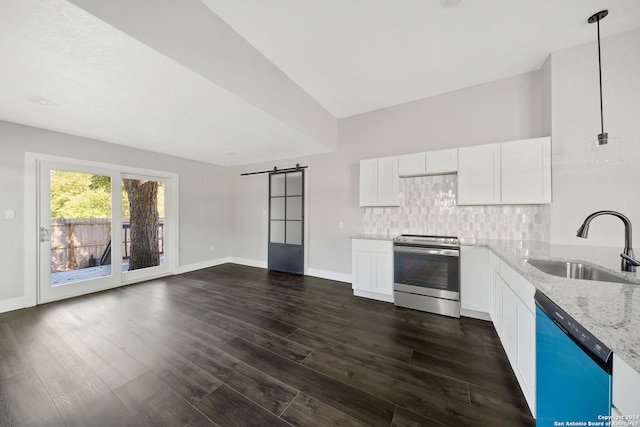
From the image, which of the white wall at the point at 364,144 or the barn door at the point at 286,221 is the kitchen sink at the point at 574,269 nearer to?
the white wall at the point at 364,144

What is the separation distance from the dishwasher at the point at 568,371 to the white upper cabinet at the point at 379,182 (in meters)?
2.35

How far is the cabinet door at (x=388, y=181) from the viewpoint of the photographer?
339 cm

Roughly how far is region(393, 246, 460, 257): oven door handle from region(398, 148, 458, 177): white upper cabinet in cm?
108

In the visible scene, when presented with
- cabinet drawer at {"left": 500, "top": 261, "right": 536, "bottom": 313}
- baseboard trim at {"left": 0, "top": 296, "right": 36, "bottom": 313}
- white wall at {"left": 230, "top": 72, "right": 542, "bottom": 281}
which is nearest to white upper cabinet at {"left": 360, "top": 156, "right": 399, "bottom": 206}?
white wall at {"left": 230, "top": 72, "right": 542, "bottom": 281}

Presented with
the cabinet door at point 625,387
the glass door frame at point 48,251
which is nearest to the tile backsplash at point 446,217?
the cabinet door at point 625,387

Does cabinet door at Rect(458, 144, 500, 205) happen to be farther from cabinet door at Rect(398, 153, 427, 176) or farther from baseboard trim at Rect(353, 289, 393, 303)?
baseboard trim at Rect(353, 289, 393, 303)

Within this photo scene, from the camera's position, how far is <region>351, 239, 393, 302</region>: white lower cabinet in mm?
3201

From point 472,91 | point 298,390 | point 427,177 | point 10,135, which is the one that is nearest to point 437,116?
point 472,91

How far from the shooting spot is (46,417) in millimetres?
1429

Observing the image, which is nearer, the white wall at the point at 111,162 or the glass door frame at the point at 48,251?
the white wall at the point at 111,162

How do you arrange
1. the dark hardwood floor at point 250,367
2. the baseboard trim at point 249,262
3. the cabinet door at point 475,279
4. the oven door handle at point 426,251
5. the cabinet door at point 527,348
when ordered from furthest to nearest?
the baseboard trim at point 249,262, the oven door handle at point 426,251, the cabinet door at point 475,279, the dark hardwood floor at point 250,367, the cabinet door at point 527,348

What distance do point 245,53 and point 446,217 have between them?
332cm

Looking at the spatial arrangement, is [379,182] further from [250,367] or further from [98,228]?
[98,228]

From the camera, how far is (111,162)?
3791 millimetres
